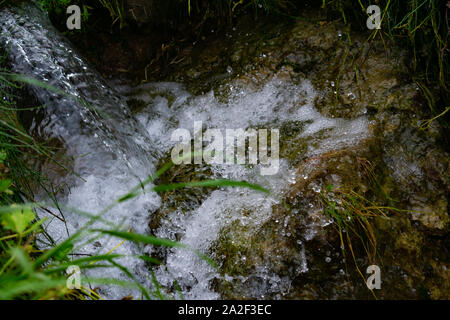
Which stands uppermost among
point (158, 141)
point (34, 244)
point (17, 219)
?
point (17, 219)

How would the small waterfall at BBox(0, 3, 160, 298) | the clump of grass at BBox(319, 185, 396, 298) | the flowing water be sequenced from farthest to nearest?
the small waterfall at BBox(0, 3, 160, 298)
the flowing water
the clump of grass at BBox(319, 185, 396, 298)

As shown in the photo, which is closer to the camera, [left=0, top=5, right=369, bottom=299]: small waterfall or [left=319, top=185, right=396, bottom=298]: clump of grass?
[left=319, top=185, right=396, bottom=298]: clump of grass

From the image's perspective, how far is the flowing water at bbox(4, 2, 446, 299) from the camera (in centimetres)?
200

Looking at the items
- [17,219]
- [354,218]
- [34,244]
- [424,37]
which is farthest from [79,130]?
[424,37]

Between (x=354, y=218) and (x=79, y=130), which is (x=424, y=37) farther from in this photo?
(x=79, y=130)

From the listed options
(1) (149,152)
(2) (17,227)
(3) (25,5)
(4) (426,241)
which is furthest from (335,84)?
(3) (25,5)

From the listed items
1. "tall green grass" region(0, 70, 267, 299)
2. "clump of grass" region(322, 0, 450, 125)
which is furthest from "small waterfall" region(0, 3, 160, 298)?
"clump of grass" region(322, 0, 450, 125)

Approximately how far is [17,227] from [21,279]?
0.54 feet

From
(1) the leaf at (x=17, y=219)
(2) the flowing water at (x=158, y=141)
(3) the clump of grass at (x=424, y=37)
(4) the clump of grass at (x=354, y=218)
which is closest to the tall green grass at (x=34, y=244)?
(1) the leaf at (x=17, y=219)

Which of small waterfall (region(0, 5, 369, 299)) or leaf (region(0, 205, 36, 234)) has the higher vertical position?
leaf (region(0, 205, 36, 234))

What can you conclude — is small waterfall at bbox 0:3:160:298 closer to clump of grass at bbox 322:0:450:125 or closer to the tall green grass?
the tall green grass

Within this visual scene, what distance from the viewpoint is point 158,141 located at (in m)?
2.71

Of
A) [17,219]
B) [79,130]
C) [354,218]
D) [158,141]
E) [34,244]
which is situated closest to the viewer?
[17,219]
